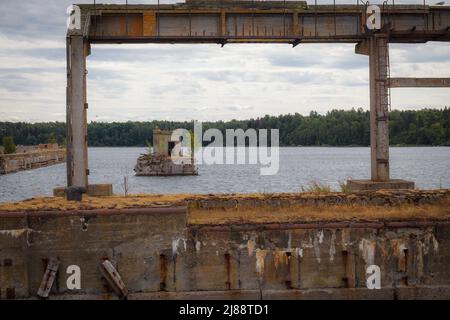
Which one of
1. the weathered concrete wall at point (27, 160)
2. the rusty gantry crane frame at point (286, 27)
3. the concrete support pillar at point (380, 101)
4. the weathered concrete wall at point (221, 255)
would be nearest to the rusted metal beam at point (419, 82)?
the rusty gantry crane frame at point (286, 27)

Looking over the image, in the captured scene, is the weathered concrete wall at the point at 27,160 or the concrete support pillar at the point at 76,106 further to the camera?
the weathered concrete wall at the point at 27,160

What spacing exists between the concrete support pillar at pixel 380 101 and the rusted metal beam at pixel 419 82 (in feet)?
1.19

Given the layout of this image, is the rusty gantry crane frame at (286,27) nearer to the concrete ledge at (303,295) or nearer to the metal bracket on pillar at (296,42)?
the metal bracket on pillar at (296,42)

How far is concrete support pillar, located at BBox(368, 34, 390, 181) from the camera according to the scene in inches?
760

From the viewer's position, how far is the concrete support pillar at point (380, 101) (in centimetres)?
1930

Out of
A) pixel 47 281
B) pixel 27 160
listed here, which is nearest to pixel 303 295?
pixel 47 281

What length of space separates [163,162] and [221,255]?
59.4 m

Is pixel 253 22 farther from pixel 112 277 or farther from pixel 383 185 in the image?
pixel 112 277

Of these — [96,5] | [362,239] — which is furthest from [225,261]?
[96,5]

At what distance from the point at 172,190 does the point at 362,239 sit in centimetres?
4373

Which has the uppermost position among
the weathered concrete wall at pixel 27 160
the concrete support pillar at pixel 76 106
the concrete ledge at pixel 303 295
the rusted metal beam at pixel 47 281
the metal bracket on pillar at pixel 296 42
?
the metal bracket on pillar at pixel 296 42

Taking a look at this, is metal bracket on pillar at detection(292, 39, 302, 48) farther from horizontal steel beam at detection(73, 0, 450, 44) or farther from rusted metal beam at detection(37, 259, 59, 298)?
rusted metal beam at detection(37, 259, 59, 298)

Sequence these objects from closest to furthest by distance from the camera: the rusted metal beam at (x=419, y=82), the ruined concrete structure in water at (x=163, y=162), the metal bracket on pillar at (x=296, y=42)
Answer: the rusted metal beam at (x=419, y=82)
the metal bracket on pillar at (x=296, y=42)
the ruined concrete structure in water at (x=163, y=162)

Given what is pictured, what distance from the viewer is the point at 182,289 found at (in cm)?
1399
